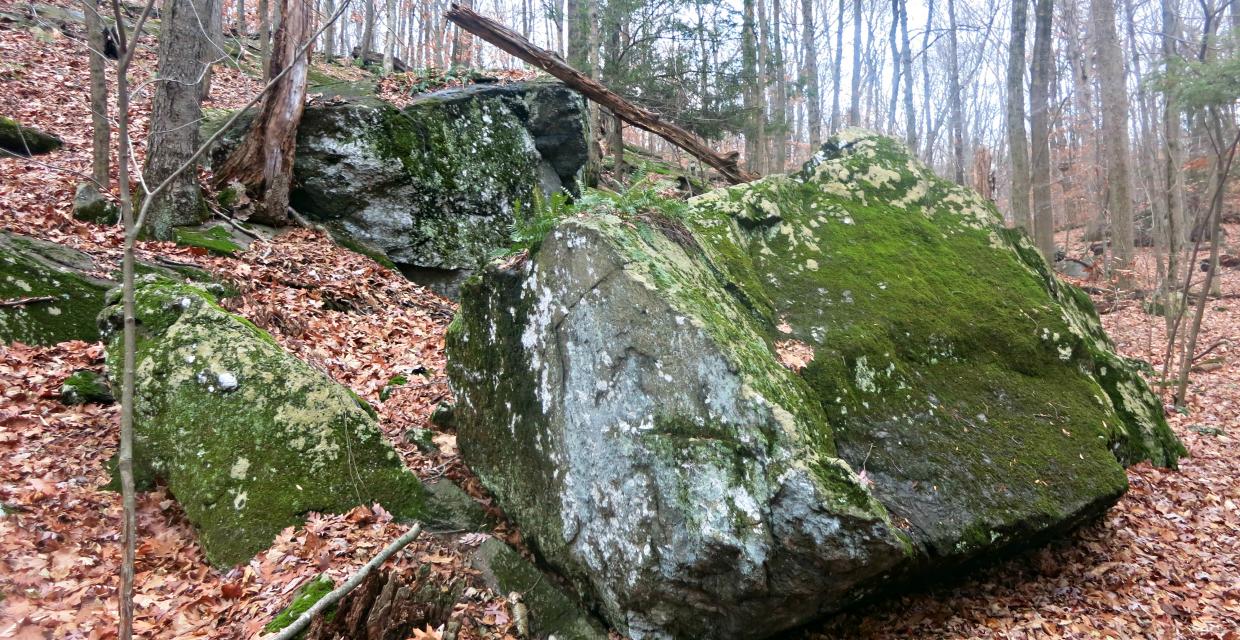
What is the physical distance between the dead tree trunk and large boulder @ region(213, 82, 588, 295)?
0.29m

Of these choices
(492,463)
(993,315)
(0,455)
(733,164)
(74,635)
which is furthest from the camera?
(733,164)

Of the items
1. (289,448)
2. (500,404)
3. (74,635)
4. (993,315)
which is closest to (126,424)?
(74,635)

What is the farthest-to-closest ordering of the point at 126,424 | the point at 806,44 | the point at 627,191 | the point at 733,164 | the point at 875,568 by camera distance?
the point at 806,44
the point at 733,164
the point at 627,191
the point at 875,568
the point at 126,424

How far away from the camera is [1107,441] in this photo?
458 centimetres

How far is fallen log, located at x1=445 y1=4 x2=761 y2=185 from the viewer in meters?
8.05

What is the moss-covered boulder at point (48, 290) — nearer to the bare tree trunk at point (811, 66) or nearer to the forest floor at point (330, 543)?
the forest floor at point (330, 543)

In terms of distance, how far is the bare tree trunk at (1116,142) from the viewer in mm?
14109

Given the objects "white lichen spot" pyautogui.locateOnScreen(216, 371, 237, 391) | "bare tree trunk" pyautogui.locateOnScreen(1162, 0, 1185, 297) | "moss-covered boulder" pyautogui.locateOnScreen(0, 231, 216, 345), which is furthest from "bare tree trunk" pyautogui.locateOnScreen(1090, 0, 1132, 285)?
"moss-covered boulder" pyautogui.locateOnScreen(0, 231, 216, 345)

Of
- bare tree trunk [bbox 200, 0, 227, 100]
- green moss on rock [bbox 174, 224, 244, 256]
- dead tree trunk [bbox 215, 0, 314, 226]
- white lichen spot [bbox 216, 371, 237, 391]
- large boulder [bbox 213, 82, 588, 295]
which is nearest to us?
white lichen spot [bbox 216, 371, 237, 391]

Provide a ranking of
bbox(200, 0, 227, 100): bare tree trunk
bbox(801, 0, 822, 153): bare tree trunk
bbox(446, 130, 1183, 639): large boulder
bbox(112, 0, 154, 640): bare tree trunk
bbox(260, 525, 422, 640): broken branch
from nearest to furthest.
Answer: bbox(112, 0, 154, 640): bare tree trunk < bbox(260, 525, 422, 640): broken branch < bbox(446, 130, 1183, 639): large boulder < bbox(200, 0, 227, 100): bare tree trunk < bbox(801, 0, 822, 153): bare tree trunk

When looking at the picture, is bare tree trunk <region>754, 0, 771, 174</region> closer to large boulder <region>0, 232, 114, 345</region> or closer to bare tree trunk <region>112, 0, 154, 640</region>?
large boulder <region>0, 232, 114, 345</region>

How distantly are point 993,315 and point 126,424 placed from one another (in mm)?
5802

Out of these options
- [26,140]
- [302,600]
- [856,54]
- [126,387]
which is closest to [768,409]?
[302,600]

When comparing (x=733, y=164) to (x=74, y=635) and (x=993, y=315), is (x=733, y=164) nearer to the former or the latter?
(x=993, y=315)
